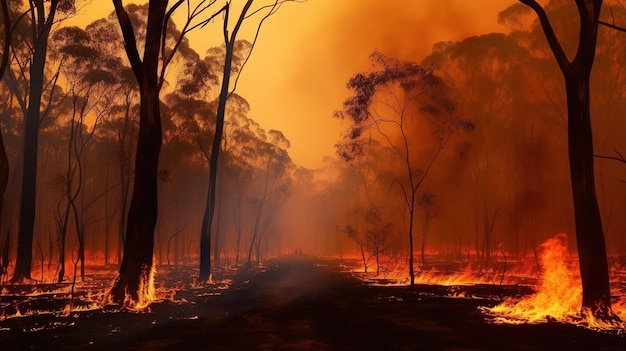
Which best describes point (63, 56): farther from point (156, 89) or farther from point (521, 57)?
point (521, 57)

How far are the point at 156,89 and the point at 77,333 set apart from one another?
8.81 metres

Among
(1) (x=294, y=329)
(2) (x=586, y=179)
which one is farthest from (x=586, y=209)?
(1) (x=294, y=329)

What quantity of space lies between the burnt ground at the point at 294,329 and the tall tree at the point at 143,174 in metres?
1.17

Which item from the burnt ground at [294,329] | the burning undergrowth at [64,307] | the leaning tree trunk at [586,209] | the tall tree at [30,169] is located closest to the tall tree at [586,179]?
the leaning tree trunk at [586,209]

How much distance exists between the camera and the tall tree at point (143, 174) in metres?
16.9

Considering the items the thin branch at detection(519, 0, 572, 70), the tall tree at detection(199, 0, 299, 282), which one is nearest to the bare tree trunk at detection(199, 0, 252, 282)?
the tall tree at detection(199, 0, 299, 282)

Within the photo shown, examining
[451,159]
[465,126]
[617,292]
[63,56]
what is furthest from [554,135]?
[63,56]

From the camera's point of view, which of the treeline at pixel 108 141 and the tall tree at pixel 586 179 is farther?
the treeline at pixel 108 141

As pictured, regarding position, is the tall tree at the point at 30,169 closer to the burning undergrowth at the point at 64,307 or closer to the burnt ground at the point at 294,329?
the burning undergrowth at the point at 64,307

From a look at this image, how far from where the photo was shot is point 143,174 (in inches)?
687

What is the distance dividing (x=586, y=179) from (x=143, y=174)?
12665 millimetres

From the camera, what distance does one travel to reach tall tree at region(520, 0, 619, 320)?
1298 cm

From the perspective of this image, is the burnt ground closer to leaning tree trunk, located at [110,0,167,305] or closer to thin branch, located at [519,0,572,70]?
leaning tree trunk, located at [110,0,167,305]

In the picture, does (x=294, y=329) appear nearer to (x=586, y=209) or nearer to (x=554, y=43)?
(x=586, y=209)
